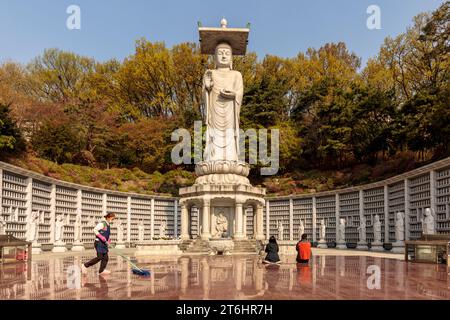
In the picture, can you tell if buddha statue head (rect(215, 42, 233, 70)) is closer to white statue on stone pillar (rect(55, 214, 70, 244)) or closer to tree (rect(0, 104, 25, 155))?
white statue on stone pillar (rect(55, 214, 70, 244))

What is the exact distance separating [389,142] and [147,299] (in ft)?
112

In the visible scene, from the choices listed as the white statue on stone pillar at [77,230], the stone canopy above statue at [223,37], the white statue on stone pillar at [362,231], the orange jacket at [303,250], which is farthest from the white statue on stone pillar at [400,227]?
the white statue on stone pillar at [77,230]

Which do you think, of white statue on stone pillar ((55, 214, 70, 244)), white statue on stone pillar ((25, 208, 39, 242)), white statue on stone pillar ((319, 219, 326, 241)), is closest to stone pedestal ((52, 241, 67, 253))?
white statue on stone pillar ((55, 214, 70, 244))

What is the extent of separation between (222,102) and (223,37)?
159 inches

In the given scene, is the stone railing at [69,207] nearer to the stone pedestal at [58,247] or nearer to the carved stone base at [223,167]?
the stone pedestal at [58,247]

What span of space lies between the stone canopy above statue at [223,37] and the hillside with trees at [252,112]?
13.5 metres

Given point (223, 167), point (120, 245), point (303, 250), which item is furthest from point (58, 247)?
point (303, 250)

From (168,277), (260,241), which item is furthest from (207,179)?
(168,277)

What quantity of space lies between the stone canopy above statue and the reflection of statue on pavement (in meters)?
10.7

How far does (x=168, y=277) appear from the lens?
11961 millimetres

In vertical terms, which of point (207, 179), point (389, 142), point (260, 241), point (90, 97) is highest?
point (90, 97)

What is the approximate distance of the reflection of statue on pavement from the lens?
1075 inches

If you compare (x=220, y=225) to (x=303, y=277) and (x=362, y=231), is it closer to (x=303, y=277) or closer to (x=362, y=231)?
(x=362, y=231)
